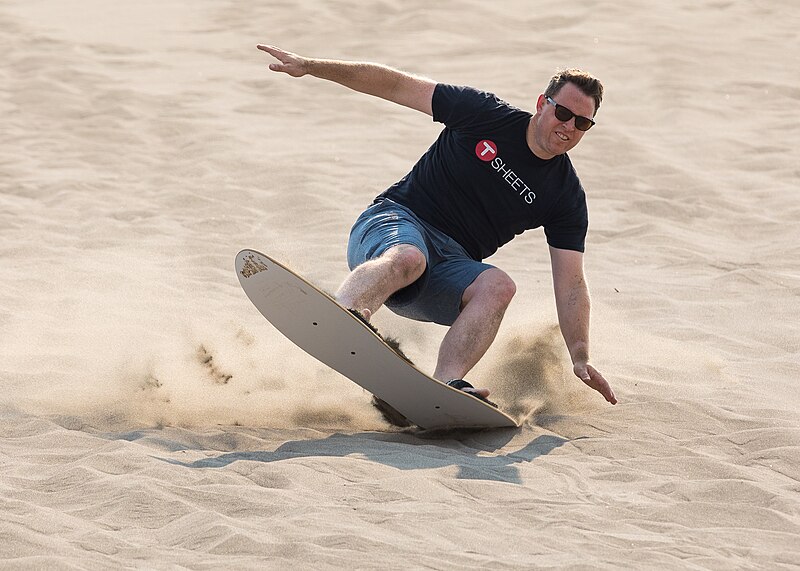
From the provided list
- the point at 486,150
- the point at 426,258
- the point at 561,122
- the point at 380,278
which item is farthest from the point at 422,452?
the point at 561,122

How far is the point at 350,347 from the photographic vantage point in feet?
15.4

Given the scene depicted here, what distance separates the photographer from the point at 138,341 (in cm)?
597

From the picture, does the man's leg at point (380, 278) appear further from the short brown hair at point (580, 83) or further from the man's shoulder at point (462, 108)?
the short brown hair at point (580, 83)

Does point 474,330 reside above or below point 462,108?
below

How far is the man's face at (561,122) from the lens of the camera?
5.13 m

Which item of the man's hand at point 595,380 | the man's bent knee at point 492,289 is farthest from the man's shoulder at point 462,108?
the man's hand at point 595,380

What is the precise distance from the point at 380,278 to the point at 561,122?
1.08m

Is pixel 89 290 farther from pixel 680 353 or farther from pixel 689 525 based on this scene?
pixel 689 525

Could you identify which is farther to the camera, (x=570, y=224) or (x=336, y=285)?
(x=336, y=285)

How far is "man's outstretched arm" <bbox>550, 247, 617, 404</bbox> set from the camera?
5.29 m

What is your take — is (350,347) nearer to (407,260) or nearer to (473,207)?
(407,260)

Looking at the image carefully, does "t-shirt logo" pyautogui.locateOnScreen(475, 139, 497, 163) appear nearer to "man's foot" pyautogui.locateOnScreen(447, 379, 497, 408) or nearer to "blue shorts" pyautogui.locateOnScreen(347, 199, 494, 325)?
"blue shorts" pyautogui.locateOnScreen(347, 199, 494, 325)

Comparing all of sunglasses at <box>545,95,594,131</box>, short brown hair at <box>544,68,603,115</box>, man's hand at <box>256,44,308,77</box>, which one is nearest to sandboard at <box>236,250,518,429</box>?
man's hand at <box>256,44,308,77</box>

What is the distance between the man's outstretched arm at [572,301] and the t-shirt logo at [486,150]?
1.75ft
